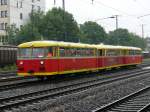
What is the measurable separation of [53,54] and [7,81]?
3.32 metres

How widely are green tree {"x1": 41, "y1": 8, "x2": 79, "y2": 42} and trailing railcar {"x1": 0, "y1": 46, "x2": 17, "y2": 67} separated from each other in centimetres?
3766

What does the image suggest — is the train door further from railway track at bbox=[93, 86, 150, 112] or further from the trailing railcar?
railway track at bbox=[93, 86, 150, 112]

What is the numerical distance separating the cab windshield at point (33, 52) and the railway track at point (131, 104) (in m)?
7.15

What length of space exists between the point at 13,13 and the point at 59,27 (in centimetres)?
2003

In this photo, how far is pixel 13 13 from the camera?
9588 centimetres

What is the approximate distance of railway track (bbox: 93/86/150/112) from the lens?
1241 centimetres

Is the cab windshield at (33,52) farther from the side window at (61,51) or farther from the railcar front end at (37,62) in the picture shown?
the side window at (61,51)

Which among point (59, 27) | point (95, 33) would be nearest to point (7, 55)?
point (59, 27)

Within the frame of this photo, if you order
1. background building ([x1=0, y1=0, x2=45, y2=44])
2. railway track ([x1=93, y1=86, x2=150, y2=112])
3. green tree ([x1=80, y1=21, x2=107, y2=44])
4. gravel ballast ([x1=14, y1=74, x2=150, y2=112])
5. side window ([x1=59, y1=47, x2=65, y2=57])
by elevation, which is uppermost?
background building ([x1=0, y1=0, x2=45, y2=44])

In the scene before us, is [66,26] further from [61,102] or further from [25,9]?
[61,102]

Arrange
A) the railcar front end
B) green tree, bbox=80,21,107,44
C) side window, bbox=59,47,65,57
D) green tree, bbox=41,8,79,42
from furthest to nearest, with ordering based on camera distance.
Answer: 1. green tree, bbox=80,21,107,44
2. green tree, bbox=41,8,79,42
3. side window, bbox=59,47,65,57
4. the railcar front end

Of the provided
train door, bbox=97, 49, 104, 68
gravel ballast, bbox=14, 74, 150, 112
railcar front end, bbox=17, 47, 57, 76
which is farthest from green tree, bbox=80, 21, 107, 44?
gravel ballast, bbox=14, 74, 150, 112

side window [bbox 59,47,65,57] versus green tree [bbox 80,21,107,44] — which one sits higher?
green tree [bbox 80,21,107,44]

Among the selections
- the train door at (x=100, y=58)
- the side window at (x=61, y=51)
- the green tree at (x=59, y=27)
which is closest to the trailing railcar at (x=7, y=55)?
the train door at (x=100, y=58)
